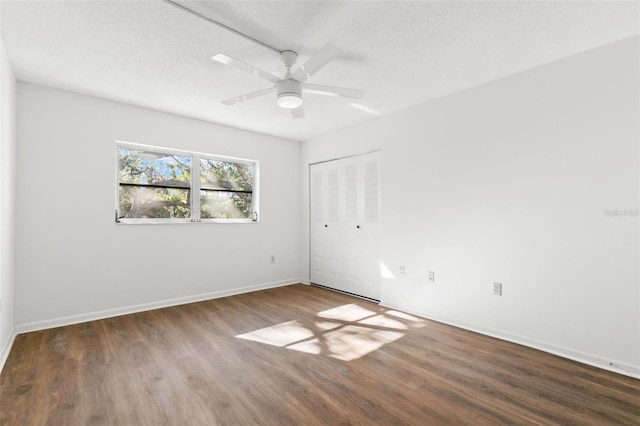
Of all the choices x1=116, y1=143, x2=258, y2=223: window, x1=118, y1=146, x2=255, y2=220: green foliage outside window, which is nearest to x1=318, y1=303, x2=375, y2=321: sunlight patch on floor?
x1=116, y1=143, x2=258, y2=223: window

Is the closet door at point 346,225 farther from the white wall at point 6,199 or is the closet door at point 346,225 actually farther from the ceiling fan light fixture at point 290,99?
the white wall at point 6,199

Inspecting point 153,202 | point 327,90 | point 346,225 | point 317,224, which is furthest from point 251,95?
point 317,224

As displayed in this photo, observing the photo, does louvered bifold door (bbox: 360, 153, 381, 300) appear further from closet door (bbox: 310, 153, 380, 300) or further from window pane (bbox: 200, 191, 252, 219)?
window pane (bbox: 200, 191, 252, 219)

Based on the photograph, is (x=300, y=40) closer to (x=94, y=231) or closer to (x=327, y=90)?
(x=327, y=90)

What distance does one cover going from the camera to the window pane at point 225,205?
178 inches

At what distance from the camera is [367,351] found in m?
2.70

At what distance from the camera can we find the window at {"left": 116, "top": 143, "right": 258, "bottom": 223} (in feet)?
12.7

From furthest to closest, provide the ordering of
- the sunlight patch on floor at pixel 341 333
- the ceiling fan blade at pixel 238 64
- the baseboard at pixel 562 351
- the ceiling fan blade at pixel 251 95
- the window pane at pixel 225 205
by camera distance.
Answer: the window pane at pixel 225 205 < the sunlight patch on floor at pixel 341 333 < the ceiling fan blade at pixel 251 95 < the baseboard at pixel 562 351 < the ceiling fan blade at pixel 238 64

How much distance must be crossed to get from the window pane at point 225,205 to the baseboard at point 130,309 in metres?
1.15

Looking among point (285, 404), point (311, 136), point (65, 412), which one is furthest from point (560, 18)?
point (65, 412)

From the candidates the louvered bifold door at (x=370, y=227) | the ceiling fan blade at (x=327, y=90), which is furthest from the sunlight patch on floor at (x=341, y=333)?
the ceiling fan blade at (x=327, y=90)

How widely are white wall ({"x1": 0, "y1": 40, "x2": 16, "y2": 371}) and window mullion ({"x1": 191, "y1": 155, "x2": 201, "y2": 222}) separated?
6.00 ft

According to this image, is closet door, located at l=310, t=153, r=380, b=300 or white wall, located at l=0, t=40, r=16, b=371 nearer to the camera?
white wall, located at l=0, t=40, r=16, b=371

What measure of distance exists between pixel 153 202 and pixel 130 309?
137cm
